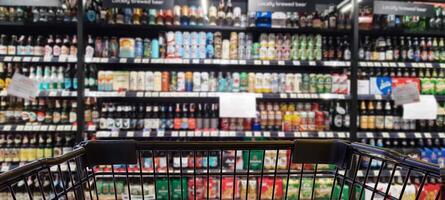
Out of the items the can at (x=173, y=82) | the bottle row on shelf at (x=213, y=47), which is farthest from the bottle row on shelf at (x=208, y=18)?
the can at (x=173, y=82)

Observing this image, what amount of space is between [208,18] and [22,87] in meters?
1.63

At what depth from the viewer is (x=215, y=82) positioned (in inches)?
110

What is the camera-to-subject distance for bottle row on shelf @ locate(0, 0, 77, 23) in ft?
9.28

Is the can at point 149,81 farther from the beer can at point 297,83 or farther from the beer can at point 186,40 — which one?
the beer can at point 297,83

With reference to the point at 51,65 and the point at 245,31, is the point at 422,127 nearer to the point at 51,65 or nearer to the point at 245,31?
the point at 245,31

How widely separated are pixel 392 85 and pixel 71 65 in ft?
9.51

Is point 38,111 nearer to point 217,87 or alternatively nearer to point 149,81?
point 149,81

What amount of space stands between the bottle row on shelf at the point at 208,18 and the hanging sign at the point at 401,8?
0.91 feet

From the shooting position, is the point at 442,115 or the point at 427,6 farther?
the point at 442,115

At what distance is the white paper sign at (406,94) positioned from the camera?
2.64 meters

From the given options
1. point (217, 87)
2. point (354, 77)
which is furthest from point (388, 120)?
point (217, 87)

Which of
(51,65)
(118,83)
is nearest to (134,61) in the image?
(118,83)

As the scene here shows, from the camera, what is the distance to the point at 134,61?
2.66m

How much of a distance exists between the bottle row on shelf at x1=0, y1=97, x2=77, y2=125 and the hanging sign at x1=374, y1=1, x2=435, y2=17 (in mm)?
2745
